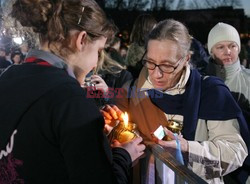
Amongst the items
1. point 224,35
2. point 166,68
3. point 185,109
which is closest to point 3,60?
point 224,35

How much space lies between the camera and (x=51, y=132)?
4.22 feet

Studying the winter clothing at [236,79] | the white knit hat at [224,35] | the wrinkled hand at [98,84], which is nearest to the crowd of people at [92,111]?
the wrinkled hand at [98,84]

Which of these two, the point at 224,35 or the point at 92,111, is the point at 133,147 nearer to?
the point at 92,111

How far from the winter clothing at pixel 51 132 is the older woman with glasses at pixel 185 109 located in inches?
28.9

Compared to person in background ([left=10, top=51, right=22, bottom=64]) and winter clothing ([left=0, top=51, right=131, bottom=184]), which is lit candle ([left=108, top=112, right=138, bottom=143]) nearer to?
Answer: winter clothing ([left=0, top=51, right=131, bottom=184])

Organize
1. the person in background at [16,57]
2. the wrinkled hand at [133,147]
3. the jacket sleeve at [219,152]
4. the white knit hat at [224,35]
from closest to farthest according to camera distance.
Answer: the wrinkled hand at [133,147] → the jacket sleeve at [219,152] → the white knit hat at [224,35] → the person in background at [16,57]

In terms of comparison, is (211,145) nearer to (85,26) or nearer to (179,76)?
(179,76)

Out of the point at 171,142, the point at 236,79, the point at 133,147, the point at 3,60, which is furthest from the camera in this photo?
the point at 3,60

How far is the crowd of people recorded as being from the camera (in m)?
1.29

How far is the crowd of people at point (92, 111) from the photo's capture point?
1285 millimetres

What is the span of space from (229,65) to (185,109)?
1.84 m

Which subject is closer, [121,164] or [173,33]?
[121,164]

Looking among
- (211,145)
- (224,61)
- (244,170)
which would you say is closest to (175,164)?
(211,145)

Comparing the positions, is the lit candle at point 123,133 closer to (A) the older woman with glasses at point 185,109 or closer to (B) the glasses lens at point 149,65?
(A) the older woman with glasses at point 185,109
